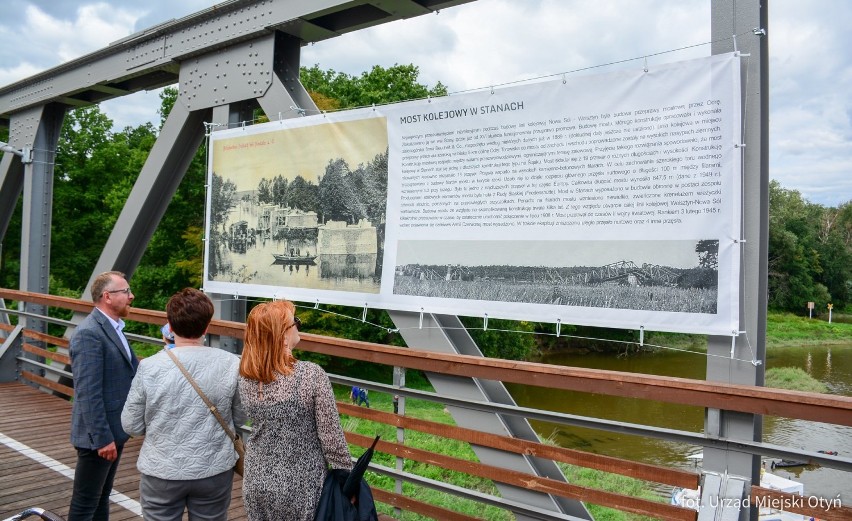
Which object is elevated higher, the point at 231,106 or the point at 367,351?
the point at 231,106

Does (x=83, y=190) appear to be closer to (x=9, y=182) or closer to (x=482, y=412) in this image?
(x=9, y=182)

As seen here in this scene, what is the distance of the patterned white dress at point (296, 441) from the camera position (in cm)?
224

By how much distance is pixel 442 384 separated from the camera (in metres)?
3.60

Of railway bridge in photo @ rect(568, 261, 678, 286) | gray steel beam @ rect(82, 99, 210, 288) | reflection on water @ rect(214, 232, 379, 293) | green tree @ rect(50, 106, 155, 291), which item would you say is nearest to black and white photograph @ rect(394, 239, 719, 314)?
railway bridge in photo @ rect(568, 261, 678, 286)

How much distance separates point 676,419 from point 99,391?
20.4 meters

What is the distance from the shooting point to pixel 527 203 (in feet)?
10.8

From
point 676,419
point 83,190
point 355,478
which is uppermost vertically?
point 83,190

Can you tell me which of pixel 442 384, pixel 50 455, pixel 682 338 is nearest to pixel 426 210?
pixel 442 384

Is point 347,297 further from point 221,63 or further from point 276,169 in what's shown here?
point 221,63

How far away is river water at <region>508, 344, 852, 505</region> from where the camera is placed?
52.3 feet

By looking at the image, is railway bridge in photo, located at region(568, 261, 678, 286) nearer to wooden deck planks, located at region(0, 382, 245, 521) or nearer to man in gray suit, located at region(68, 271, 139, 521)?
man in gray suit, located at region(68, 271, 139, 521)

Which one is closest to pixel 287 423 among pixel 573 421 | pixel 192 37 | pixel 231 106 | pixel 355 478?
pixel 355 478

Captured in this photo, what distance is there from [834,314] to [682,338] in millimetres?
12383

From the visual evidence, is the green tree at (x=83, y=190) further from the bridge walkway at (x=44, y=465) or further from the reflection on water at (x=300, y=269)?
the reflection on water at (x=300, y=269)
